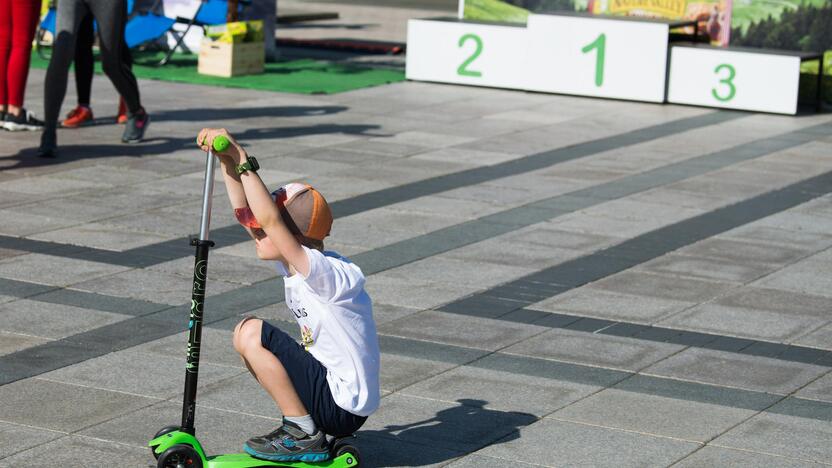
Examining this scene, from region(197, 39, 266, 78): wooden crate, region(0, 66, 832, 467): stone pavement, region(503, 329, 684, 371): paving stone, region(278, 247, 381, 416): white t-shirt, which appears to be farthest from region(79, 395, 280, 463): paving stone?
region(197, 39, 266, 78): wooden crate

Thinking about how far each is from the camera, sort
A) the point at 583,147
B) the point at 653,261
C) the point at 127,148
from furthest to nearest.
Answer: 1. the point at 583,147
2. the point at 127,148
3. the point at 653,261

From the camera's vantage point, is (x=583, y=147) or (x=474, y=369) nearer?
(x=474, y=369)

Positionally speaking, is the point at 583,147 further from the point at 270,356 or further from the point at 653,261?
the point at 270,356

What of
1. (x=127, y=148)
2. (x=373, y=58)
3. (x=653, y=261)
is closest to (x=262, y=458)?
(x=653, y=261)

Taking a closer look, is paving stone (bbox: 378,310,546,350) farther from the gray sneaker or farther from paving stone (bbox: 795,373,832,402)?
the gray sneaker

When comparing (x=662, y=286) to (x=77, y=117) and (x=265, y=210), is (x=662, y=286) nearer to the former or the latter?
(x=265, y=210)

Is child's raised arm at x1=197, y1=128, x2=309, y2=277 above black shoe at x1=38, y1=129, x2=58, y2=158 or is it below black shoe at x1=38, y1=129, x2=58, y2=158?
above

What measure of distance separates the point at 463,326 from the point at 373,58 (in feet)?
42.5

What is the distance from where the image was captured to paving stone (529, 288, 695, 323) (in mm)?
7477

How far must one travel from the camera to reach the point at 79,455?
16.9 ft

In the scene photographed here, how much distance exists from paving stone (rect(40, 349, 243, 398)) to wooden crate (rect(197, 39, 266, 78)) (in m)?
10.7

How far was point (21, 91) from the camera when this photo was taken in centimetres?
1235

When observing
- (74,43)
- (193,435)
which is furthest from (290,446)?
(74,43)

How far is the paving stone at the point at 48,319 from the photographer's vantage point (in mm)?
6801
